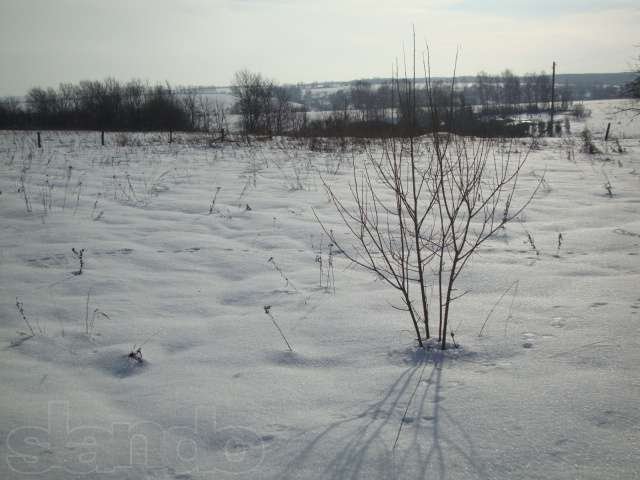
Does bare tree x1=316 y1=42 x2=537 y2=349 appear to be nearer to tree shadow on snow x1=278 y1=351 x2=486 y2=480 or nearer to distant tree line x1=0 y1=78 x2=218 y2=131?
tree shadow on snow x1=278 y1=351 x2=486 y2=480

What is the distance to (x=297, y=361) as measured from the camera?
87.0 inches

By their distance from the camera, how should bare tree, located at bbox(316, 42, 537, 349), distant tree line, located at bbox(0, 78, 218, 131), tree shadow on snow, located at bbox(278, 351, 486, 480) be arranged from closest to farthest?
tree shadow on snow, located at bbox(278, 351, 486, 480), bare tree, located at bbox(316, 42, 537, 349), distant tree line, located at bbox(0, 78, 218, 131)

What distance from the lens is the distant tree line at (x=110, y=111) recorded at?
38.0 m

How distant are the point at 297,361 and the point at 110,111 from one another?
46.3 m

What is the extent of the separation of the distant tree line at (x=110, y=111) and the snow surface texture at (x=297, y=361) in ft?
114

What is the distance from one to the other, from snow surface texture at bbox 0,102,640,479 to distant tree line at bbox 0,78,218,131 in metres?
34.8

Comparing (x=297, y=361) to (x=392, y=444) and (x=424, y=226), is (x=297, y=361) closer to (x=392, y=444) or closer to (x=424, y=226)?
(x=392, y=444)

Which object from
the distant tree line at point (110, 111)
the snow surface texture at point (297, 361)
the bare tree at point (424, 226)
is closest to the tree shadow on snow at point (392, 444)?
the snow surface texture at point (297, 361)

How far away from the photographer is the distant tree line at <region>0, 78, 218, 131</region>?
38.0 metres

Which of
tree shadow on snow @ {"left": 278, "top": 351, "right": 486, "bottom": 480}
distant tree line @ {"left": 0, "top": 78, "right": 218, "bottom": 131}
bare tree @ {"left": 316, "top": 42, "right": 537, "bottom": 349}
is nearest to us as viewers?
tree shadow on snow @ {"left": 278, "top": 351, "right": 486, "bottom": 480}

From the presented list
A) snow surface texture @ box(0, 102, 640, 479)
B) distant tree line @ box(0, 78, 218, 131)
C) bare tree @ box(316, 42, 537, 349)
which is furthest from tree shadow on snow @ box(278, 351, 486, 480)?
distant tree line @ box(0, 78, 218, 131)

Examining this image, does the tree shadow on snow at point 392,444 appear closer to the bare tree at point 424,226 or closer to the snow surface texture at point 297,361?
the snow surface texture at point 297,361

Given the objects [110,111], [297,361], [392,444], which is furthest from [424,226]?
[110,111]

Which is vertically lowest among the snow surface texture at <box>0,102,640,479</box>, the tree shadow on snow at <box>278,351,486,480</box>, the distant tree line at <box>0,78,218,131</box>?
the tree shadow on snow at <box>278,351,486,480</box>
